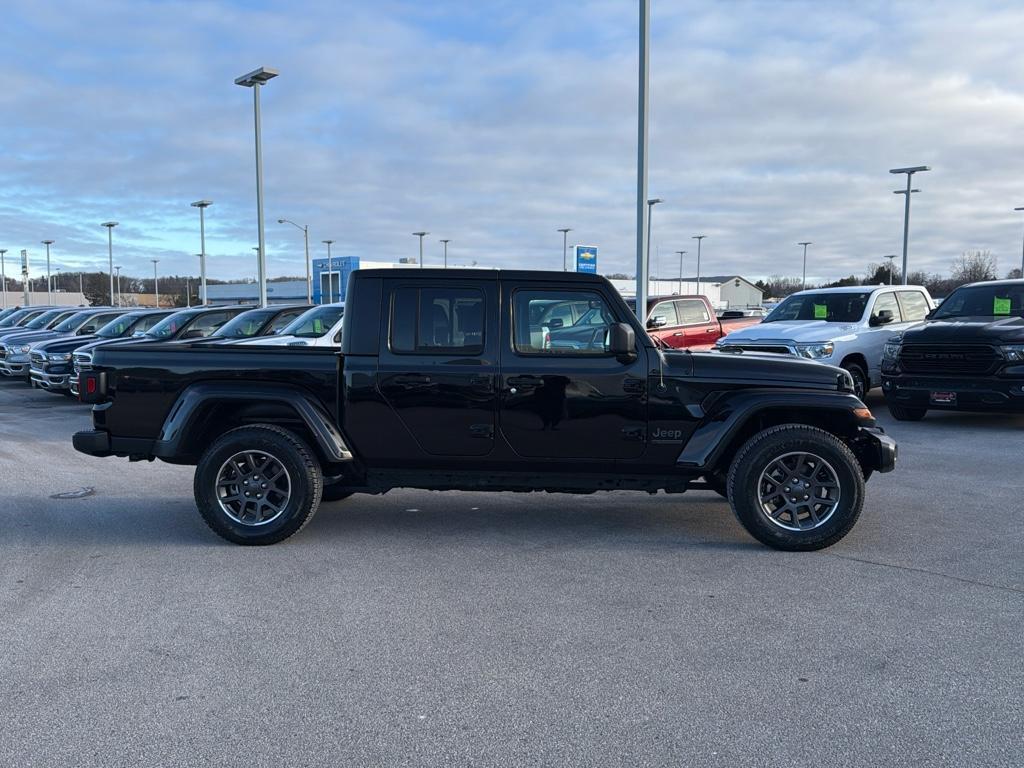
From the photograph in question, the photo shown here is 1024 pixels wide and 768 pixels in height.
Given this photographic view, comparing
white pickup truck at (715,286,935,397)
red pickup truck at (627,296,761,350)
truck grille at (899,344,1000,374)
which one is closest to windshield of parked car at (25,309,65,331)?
red pickup truck at (627,296,761,350)

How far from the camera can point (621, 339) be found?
593cm

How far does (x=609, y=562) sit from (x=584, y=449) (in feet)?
2.69

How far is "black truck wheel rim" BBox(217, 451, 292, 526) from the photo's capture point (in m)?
6.29

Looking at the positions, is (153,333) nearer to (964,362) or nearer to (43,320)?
(43,320)

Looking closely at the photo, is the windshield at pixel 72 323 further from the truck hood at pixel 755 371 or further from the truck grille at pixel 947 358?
the truck hood at pixel 755 371

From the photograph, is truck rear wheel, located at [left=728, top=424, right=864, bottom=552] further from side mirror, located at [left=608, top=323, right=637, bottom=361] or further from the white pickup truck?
the white pickup truck

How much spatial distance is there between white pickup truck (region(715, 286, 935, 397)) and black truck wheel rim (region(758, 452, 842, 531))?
6576 mm

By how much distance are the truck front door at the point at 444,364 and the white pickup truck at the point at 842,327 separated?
7075mm

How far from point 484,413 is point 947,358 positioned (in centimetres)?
830

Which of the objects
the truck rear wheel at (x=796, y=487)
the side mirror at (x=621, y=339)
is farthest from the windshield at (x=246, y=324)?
the truck rear wheel at (x=796, y=487)

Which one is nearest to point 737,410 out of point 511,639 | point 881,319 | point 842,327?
point 511,639

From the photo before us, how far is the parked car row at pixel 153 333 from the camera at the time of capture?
13.1 meters

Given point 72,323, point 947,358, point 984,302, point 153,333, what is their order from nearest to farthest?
point 947,358, point 984,302, point 153,333, point 72,323

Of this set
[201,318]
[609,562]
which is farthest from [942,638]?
[201,318]
